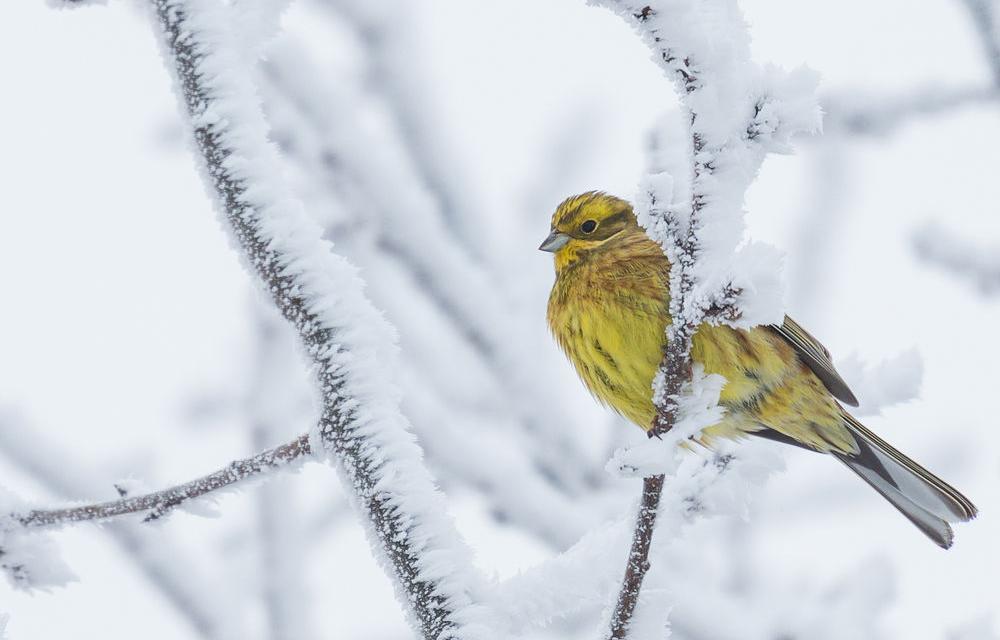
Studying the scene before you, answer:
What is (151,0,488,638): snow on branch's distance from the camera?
7.20 feet

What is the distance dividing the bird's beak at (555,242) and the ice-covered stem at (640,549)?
2.67 metres

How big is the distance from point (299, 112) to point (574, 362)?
250 cm

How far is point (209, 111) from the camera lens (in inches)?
86.4

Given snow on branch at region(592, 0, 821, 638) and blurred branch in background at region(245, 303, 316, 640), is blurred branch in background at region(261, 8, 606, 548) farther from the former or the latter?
snow on branch at region(592, 0, 821, 638)

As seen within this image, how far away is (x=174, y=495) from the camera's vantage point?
2459 mm

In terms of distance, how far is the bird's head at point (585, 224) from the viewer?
497 centimetres

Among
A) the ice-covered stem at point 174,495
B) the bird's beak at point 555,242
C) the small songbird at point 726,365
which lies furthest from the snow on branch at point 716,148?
the bird's beak at point 555,242

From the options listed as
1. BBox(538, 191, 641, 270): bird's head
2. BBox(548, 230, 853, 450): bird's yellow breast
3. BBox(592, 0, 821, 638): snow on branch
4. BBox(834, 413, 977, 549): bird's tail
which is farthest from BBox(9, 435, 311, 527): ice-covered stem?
BBox(834, 413, 977, 549): bird's tail

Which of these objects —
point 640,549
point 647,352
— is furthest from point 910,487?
point 640,549

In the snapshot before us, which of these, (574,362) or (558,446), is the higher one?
(558,446)

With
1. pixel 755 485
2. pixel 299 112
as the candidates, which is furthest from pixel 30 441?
pixel 755 485

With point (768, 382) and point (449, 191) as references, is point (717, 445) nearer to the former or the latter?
point (768, 382)

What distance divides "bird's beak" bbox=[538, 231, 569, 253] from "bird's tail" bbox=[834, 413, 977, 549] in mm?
1478

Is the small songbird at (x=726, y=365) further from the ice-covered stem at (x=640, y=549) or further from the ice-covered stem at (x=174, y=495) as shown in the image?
the ice-covered stem at (x=174, y=495)
